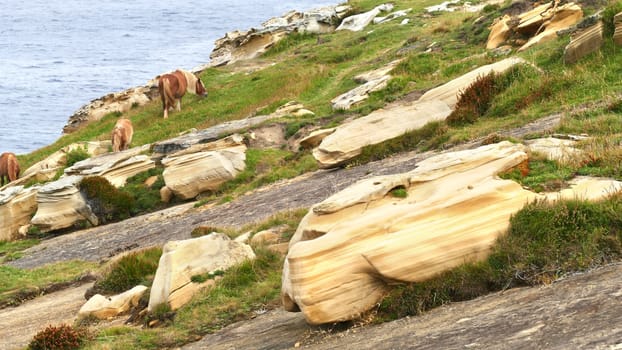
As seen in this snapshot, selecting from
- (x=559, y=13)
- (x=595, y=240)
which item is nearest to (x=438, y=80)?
(x=559, y=13)

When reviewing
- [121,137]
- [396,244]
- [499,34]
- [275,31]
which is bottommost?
[396,244]

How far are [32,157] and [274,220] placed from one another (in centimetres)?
3075

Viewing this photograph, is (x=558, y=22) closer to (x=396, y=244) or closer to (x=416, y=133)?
(x=416, y=133)

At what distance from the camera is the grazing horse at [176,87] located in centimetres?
4388

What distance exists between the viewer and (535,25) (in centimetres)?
3250

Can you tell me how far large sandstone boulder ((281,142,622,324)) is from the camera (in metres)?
12.0

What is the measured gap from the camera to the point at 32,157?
47500mm

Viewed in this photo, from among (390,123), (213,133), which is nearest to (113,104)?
(213,133)

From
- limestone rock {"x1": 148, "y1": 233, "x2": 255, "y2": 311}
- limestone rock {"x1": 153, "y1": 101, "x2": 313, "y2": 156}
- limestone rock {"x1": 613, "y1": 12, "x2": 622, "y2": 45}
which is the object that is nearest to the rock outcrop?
limestone rock {"x1": 613, "y1": 12, "x2": 622, "y2": 45}

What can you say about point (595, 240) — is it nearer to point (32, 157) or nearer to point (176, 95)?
point (176, 95)

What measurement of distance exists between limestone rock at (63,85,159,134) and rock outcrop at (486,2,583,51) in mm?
24634

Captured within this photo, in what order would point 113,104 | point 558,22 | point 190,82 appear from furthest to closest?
point 113,104, point 190,82, point 558,22

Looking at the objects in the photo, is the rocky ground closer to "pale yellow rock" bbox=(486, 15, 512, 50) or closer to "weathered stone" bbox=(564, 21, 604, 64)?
"weathered stone" bbox=(564, 21, 604, 64)

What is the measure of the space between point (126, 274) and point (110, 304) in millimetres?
2005
